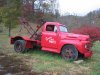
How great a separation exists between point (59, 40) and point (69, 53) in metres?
0.90

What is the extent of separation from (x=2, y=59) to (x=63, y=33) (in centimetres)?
345

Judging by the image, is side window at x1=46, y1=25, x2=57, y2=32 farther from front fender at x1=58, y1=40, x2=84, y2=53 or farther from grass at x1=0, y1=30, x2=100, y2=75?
grass at x1=0, y1=30, x2=100, y2=75

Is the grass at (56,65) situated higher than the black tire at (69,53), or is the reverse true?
the black tire at (69,53)

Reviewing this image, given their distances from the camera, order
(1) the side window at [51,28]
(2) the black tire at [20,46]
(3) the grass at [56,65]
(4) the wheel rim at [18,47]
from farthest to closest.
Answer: (4) the wheel rim at [18,47], (2) the black tire at [20,46], (1) the side window at [51,28], (3) the grass at [56,65]

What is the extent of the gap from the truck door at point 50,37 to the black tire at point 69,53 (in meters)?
0.60

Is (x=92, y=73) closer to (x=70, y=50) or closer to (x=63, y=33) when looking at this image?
(x=70, y=50)

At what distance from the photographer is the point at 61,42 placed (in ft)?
41.8

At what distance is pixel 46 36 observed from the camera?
13.5 m

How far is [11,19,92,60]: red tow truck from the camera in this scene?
484 inches

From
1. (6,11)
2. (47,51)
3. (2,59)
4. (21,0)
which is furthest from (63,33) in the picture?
(21,0)

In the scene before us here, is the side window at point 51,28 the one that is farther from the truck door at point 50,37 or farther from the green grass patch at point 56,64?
the green grass patch at point 56,64

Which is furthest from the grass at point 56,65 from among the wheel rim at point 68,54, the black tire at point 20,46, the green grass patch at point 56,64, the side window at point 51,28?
the side window at point 51,28

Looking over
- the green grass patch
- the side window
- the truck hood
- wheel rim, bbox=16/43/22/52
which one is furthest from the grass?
the side window

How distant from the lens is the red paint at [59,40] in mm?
12242
